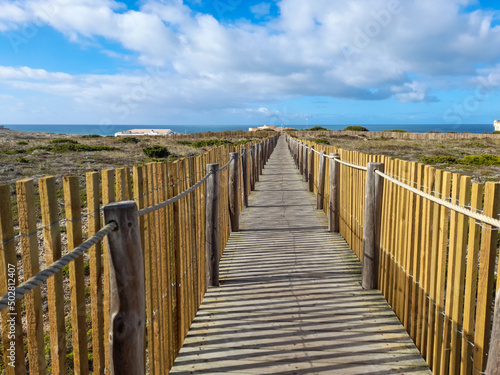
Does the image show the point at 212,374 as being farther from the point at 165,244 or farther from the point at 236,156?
the point at 236,156

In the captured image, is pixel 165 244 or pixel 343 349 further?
pixel 343 349

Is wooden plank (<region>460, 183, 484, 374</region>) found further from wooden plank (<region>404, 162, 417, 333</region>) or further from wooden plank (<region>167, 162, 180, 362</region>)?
wooden plank (<region>167, 162, 180, 362</region>)

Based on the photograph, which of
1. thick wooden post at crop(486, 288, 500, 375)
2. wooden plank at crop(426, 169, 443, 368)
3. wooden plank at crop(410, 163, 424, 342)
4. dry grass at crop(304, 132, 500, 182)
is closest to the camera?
thick wooden post at crop(486, 288, 500, 375)

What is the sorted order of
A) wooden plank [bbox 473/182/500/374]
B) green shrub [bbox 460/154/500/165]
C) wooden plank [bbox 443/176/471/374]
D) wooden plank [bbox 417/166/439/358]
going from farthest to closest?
1. green shrub [bbox 460/154/500/165]
2. wooden plank [bbox 417/166/439/358]
3. wooden plank [bbox 443/176/471/374]
4. wooden plank [bbox 473/182/500/374]

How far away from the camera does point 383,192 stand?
180 inches

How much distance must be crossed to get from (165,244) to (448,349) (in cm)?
224

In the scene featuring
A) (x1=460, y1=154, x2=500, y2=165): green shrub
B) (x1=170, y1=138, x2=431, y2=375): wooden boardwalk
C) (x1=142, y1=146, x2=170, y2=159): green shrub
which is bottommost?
(x1=170, y1=138, x2=431, y2=375): wooden boardwalk

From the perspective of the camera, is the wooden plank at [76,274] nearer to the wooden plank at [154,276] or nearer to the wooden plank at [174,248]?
the wooden plank at [154,276]

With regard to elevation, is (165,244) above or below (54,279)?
below

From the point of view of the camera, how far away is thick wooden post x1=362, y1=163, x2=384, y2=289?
453cm

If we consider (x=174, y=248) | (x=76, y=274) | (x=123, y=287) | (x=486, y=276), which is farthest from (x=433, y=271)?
(x=76, y=274)

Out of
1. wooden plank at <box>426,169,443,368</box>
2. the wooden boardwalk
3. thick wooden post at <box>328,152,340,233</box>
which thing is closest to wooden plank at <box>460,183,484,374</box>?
wooden plank at <box>426,169,443,368</box>

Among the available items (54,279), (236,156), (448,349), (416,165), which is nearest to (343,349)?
(448,349)

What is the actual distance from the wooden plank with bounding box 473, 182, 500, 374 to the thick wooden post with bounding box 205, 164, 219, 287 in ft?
10.0
